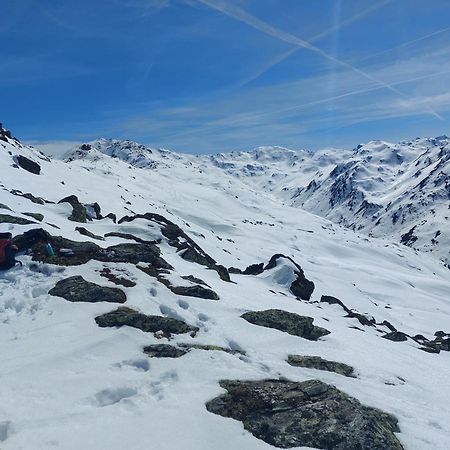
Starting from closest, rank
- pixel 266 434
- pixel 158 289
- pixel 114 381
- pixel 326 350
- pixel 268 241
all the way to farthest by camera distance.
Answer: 1. pixel 266 434
2. pixel 114 381
3. pixel 326 350
4. pixel 158 289
5. pixel 268 241

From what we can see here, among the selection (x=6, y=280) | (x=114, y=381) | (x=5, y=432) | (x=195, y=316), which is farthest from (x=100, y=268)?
(x=5, y=432)

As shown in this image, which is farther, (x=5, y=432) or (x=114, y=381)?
(x=114, y=381)

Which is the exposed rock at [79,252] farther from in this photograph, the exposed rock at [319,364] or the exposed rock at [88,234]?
the exposed rock at [319,364]

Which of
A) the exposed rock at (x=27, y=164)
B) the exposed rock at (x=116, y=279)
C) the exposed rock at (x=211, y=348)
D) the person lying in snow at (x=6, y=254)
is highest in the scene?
the exposed rock at (x=27, y=164)

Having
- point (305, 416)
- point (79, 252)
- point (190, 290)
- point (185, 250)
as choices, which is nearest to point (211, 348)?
point (305, 416)

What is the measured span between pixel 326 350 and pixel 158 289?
7.14 metres

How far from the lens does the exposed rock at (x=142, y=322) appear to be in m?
16.3

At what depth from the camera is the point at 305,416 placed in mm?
11891

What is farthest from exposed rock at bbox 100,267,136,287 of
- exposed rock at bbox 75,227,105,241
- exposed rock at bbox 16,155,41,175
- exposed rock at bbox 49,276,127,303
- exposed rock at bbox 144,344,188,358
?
exposed rock at bbox 16,155,41,175

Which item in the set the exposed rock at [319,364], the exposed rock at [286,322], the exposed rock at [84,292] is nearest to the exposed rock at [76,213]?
the exposed rock at [84,292]

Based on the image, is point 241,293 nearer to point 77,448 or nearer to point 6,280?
point 6,280

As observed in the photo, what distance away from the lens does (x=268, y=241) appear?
182m

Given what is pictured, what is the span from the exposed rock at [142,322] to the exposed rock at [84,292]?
1.27 metres

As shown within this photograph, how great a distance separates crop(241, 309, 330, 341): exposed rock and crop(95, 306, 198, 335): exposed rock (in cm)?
404
